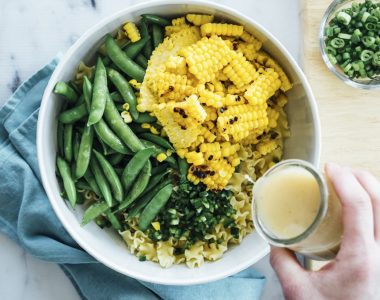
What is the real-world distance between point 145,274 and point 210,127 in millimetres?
494

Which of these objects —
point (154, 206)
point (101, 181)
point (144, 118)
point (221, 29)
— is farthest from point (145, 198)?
point (221, 29)

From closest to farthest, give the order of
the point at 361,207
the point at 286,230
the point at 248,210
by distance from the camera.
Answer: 1. the point at 361,207
2. the point at 286,230
3. the point at 248,210

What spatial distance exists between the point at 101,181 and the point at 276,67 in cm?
65

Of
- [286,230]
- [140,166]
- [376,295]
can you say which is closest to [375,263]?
[376,295]

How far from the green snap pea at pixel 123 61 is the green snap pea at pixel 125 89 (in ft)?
0.09

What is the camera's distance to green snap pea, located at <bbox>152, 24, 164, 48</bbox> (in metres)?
1.82

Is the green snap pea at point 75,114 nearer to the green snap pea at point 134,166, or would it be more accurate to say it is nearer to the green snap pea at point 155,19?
the green snap pea at point 134,166

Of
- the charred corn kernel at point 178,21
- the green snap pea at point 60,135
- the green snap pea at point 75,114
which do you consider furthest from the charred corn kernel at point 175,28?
the green snap pea at point 60,135

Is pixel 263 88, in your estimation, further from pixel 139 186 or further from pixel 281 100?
pixel 139 186

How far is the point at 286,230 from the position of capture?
1.43 meters

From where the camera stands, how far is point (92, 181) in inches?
71.7

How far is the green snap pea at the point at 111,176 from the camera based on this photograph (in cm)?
178

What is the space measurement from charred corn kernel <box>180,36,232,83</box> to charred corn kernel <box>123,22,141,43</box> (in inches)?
6.5

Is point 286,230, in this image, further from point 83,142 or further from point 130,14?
point 130,14
